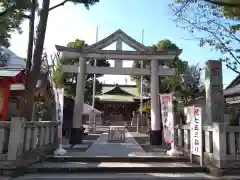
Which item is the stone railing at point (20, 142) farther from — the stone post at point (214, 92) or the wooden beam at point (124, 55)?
the stone post at point (214, 92)

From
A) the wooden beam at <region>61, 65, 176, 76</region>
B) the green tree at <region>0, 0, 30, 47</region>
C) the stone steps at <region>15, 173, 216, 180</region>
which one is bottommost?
the stone steps at <region>15, 173, 216, 180</region>

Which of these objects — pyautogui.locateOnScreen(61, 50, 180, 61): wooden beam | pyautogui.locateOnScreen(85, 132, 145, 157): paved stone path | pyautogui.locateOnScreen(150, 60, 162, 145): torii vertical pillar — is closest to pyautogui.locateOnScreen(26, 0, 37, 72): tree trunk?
pyautogui.locateOnScreen(61, 50, 180, 61): wooden beam

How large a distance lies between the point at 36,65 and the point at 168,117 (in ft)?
18.0

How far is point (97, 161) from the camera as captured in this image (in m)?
9.01

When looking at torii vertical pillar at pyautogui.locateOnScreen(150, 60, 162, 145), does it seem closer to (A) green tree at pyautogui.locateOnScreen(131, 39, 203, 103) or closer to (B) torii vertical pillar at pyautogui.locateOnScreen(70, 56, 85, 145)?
(B) torii vertical pillar at pyautogui.locateOnScreen(70, 56, 85, 145)

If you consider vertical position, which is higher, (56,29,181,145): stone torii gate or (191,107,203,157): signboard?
(56,29,181,145): stone torii gate

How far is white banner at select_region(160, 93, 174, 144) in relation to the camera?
33.0 feet

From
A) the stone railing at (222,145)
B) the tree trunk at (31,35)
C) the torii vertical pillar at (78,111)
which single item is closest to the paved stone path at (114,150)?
the torii vertical pillar at (78,111)

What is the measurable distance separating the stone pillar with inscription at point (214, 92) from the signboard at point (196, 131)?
0.48 m

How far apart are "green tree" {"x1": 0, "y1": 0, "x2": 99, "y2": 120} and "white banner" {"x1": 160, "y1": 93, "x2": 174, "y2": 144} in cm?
499

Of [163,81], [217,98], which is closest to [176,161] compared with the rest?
[217,98]

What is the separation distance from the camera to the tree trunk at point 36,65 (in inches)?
354

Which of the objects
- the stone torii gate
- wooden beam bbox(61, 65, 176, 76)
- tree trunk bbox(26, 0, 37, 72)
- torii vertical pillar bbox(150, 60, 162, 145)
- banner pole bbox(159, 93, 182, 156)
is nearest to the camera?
banner pole bbox(159, 93, 182, 156)

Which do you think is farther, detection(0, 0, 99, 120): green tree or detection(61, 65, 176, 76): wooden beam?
detection(61, 65, 176, 76): wooden beam
